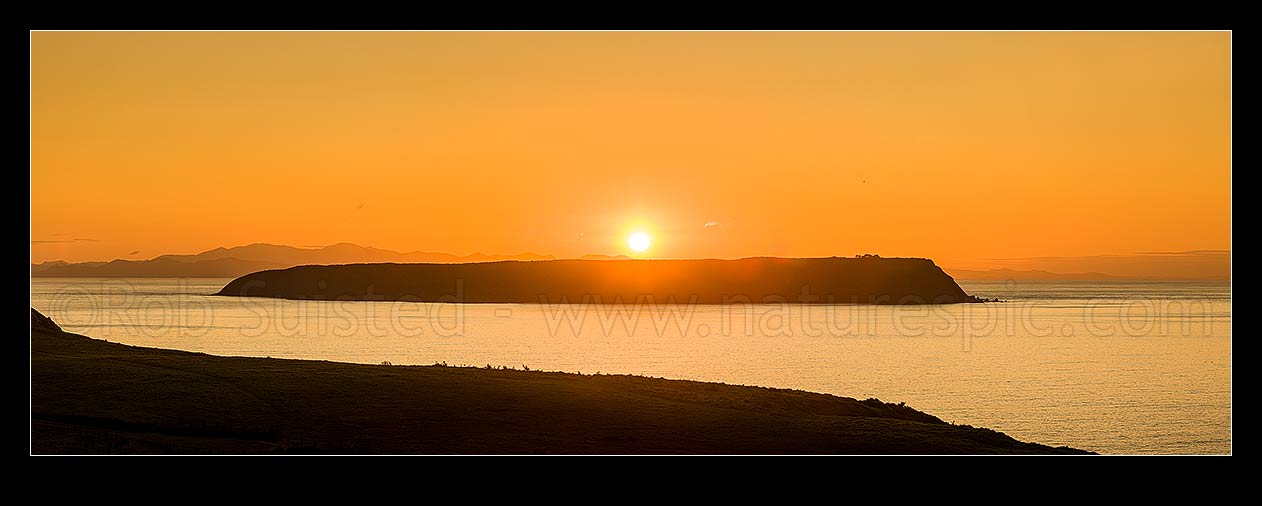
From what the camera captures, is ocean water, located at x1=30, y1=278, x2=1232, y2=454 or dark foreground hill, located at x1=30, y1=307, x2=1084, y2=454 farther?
ocean water, located at x1=30, y1=278, x2=1232, y2=454

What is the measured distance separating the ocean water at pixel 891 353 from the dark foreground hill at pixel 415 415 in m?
13.6

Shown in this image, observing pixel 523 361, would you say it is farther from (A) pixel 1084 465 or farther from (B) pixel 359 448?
(A) pixel 1084 465

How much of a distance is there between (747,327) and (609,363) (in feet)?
180

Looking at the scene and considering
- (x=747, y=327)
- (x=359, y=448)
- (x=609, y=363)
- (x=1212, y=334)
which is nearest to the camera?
(x=359, y=448)

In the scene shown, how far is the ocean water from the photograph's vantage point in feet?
147

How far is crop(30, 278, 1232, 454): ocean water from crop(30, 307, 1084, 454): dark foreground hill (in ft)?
44.5

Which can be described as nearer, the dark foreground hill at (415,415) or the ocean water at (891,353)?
the dark foreground hill at (415,415)

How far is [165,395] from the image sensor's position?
25.6m

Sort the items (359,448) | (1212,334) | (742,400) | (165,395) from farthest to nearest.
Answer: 1. (1212,334)
2. (742,400)
3. (165,395)
4. (359,448)

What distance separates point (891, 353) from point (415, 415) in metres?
62.0

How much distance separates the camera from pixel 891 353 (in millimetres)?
81625

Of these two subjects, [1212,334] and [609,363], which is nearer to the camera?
[609,363]

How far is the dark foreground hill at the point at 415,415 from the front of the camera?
22.3 meters
